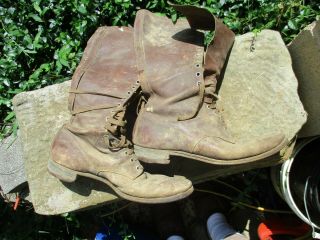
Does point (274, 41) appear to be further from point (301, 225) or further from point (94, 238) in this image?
point (94, 238)

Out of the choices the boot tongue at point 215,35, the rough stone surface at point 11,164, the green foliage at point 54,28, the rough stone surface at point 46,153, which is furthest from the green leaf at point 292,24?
the rough stone surface at point 11,164

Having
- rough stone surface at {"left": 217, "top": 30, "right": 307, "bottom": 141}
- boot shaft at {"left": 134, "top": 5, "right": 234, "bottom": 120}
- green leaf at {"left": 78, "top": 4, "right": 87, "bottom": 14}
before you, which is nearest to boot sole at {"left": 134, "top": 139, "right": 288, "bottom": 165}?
boot shaft at {"left": 134, "top": 5, "right": 234, "bottom": 120}

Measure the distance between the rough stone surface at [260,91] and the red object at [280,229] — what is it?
26.8 inches

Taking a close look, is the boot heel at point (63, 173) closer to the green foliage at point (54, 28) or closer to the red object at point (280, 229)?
the green foliage at point (54, 28)

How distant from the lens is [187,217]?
2848mm

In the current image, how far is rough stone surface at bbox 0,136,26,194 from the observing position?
2.55 m

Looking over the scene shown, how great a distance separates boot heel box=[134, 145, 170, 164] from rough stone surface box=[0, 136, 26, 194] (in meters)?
0.86

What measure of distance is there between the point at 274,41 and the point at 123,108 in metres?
0.77

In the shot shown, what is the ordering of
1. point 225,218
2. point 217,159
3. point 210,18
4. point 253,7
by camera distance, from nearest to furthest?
point 217,159 < point 210,18 < point 253,7 < point 225,218

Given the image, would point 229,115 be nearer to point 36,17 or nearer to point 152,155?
point 152,155

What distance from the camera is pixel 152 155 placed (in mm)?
1931

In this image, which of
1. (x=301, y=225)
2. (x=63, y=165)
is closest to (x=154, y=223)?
(x=301, y=225)

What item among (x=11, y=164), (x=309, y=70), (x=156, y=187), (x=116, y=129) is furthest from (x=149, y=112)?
(x=11, y=164)

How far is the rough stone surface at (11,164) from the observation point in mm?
2555
